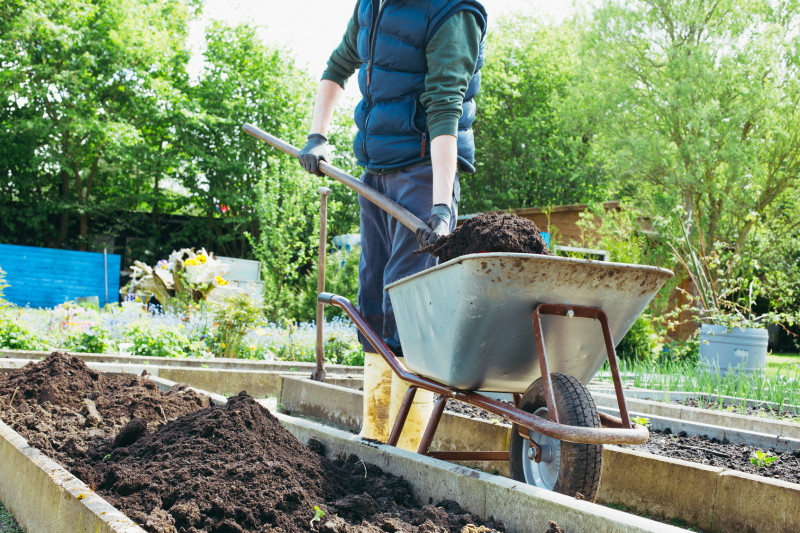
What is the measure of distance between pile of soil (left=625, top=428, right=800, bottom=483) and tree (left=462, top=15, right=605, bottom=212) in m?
21.5

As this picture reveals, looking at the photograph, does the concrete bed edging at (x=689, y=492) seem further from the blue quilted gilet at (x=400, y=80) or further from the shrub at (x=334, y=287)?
the shrub at (x=334, y=287)

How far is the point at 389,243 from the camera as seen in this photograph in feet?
9.18

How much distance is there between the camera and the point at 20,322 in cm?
546

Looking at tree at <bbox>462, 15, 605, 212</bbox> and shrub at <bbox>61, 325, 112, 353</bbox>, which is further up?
tree at <bbox>462, 15, 605, 212</bbox>

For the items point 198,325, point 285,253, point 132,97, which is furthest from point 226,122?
point 198,325

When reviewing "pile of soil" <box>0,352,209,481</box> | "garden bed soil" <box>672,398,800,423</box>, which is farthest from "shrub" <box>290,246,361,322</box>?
"pile of soil" <box>0,352,209,481</box>

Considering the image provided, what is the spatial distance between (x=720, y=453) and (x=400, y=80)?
7.07 feet

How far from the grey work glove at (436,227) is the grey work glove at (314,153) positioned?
0.84 metres

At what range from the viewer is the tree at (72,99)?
55.0 ft

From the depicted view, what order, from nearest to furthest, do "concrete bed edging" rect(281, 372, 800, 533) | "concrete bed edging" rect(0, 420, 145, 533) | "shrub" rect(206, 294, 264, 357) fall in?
"concrete bed edging" rect(0, 420, 145, 533), "concrete bed edging" rect(281, 372, 800, 533), "shrub" rect(206, 294, 264, 357)

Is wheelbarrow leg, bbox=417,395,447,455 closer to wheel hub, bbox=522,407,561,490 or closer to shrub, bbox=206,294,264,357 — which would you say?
wheel hub, bbox=522,407,561,490

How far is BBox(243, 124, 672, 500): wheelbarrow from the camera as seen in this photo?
1.71 meters

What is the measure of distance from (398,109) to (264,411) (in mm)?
1250

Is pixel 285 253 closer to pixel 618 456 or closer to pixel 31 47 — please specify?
pixel 31 47
